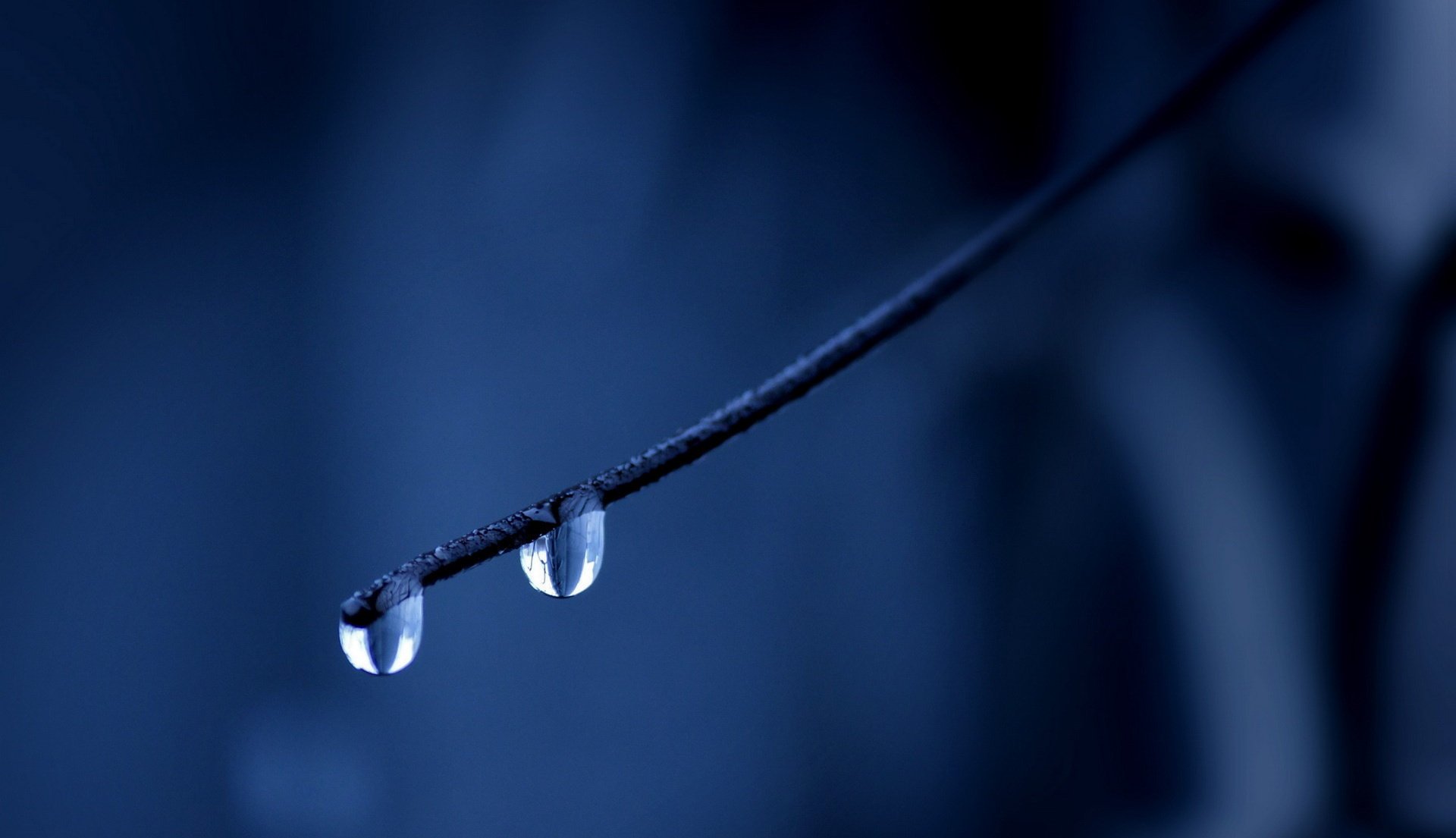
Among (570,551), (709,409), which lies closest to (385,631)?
(570,551)

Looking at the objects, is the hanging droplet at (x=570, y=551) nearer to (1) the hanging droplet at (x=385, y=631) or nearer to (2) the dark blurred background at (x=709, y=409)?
(1) the hanging droplet at (x=385, y=631)

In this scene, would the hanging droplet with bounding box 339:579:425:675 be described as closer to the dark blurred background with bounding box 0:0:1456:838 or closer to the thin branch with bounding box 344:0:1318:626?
the thin branch with bounding box 344:0:1318:626

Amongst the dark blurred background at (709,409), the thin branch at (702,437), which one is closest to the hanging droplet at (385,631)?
the thin branch at (702,437)

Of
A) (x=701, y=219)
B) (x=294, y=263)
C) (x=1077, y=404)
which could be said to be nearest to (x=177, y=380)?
(x=294, y=263)

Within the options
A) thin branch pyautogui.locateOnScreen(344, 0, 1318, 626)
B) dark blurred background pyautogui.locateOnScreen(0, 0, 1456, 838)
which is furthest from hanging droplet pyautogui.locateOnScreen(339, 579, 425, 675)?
dark blurred background pyautogui.locateOnScreen(0, 0, 1456, 838)

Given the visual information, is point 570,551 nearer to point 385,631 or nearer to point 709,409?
point 385,631
